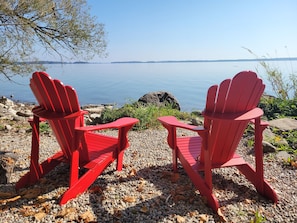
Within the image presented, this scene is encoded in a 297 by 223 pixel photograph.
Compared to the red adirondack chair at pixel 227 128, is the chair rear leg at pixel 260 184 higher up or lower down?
lower down

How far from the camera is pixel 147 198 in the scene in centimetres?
229

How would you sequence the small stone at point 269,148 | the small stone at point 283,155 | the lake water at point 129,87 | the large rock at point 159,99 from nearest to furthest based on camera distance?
the small stone at point 283,155
the small stone at point 269,148
the large rock at point 159,99
the lake water at point 129,87

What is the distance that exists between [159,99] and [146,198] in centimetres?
619

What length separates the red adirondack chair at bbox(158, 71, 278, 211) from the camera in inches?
80.8

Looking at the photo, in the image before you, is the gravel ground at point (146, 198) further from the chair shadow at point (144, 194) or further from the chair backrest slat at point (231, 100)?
the chair backrest slat at point (231, 100)

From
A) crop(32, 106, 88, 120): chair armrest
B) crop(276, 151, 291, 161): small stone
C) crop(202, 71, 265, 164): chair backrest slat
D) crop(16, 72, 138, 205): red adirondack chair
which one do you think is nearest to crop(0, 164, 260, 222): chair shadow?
crop(16, 72, 138, 205): red adirondack chair

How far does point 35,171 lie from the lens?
2.57 meters

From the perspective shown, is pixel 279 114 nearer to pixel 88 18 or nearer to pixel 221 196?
pixel 221 196

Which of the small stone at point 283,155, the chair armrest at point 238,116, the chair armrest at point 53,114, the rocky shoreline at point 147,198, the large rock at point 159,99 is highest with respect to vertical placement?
the chair armrest at point 238,116

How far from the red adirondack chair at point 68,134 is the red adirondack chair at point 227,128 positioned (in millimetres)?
695

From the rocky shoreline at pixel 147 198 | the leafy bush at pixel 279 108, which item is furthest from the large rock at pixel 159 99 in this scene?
the rocky shoreline at pixel 147 198

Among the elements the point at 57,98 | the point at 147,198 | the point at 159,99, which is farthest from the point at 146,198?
the point at 159,99

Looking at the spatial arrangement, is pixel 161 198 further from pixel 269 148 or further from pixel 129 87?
pixel 129 87

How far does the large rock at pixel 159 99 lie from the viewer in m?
7.84
